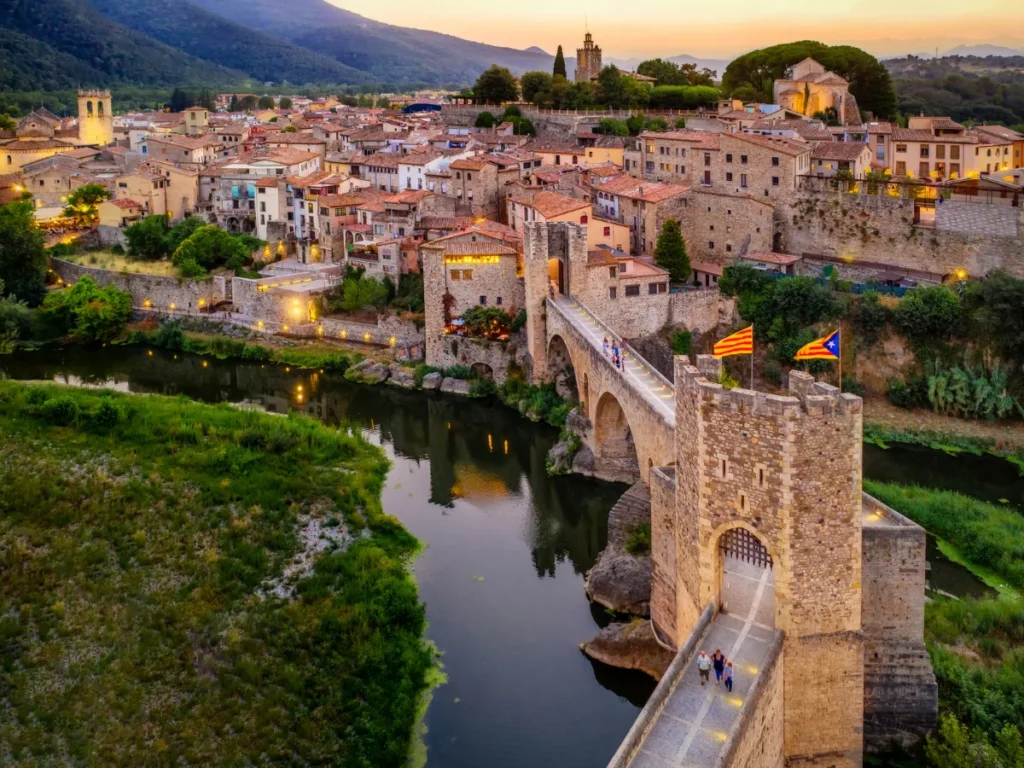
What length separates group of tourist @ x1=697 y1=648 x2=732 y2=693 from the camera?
10227 millimetres

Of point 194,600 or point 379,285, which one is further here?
point 379,285

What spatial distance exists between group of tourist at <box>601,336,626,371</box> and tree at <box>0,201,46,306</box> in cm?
2257

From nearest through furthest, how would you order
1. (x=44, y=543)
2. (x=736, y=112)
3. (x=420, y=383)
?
(x=44, y=543) → (x=420, y=383) → (x=736, y=112)

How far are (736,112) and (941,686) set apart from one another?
31.2m

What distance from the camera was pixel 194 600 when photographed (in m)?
14.6

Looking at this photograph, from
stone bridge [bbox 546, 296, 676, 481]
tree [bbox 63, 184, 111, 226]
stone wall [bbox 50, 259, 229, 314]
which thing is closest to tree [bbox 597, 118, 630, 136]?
stone wall [bbox 50, 259, 229, 314]

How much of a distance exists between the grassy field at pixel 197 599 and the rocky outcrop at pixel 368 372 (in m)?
7.08

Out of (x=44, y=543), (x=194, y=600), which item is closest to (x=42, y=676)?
(x=194, y=600)

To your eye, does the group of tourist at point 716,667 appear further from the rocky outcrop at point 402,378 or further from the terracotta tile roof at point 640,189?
the terracotta tile roof at point 640,189

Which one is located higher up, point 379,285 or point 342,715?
point 379,285

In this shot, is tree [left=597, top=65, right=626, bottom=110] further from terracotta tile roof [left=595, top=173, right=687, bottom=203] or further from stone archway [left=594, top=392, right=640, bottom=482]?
stone archway [left=594, top=392, right=640, bottom=482]

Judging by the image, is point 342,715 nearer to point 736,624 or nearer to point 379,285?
point 736,624

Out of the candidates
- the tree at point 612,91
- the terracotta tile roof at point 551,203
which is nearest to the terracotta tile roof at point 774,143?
the terracotta tile roof at point 551,203

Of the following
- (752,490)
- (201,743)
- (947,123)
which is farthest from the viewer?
(947,123)
